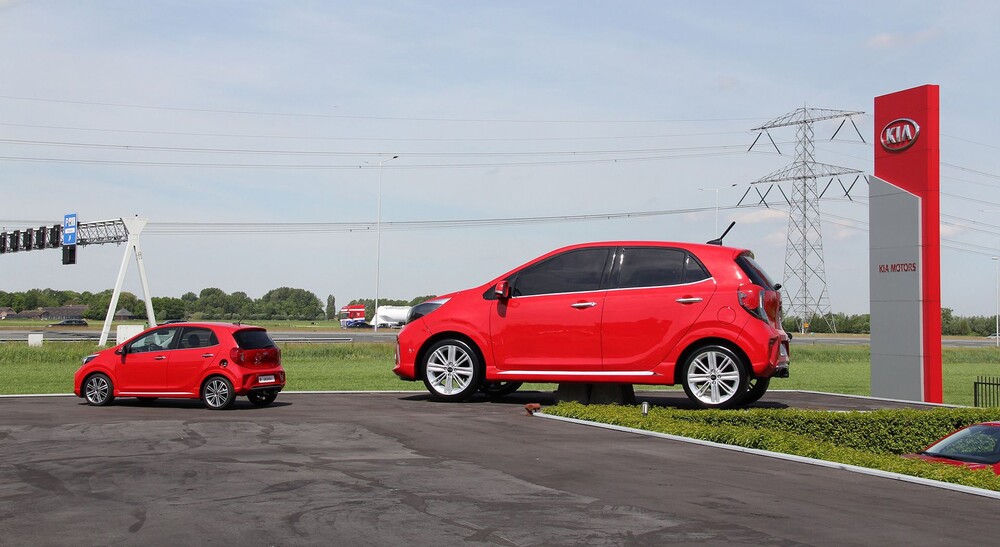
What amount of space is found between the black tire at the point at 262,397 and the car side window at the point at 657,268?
19.7ft

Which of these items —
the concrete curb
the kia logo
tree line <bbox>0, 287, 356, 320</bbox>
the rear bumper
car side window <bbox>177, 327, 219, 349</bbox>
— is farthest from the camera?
tree line <bbox>0, 287, 356, 320</bbox>

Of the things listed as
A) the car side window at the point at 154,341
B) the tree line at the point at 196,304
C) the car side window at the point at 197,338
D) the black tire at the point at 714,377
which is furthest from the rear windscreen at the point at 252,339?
the tree line at the point at 196,304

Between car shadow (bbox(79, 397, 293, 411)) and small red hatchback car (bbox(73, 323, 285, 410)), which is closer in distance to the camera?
small red hatchback car (bbox(73, 323, 285, 410))

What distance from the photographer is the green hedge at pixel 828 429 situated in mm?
8422

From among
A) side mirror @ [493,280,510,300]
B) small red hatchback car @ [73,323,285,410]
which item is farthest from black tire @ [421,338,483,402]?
small red hatchback car @ [73,323,285,410]

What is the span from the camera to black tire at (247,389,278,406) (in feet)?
49.0

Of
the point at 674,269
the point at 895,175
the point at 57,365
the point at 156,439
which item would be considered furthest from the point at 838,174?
the point at 156,439

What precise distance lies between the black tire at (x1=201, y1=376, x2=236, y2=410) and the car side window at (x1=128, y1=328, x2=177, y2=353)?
106 centimetres

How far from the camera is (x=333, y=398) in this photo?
607 inches

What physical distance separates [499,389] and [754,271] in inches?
177

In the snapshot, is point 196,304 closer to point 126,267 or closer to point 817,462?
point 126,267

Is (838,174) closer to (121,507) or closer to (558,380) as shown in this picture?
(558,380)

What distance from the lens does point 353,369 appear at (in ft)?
112

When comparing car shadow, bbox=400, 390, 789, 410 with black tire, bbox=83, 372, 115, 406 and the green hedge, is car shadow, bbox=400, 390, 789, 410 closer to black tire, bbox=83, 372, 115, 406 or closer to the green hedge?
the green hedge
